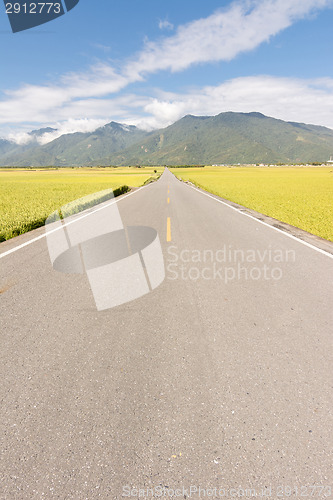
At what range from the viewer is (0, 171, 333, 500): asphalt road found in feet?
5.16

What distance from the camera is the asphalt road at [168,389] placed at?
157 centimetres

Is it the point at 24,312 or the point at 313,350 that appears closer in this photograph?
the point at 313,350

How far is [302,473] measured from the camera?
1583 mm

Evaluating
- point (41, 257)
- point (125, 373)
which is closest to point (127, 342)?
point (125, 373)

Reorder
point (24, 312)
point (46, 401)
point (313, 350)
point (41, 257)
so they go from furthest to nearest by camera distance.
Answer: point (41, 257)
point (24, 312)
point (313, 350)
point (46, 401)

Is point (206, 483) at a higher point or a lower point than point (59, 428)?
lower

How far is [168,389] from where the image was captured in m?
2.18

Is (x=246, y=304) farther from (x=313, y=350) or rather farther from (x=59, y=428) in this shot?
(x=59, y=428)

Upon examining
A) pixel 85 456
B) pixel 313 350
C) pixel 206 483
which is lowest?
pixel 313 350

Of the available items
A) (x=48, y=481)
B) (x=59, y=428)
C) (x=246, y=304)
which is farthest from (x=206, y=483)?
(x=246, y=304)

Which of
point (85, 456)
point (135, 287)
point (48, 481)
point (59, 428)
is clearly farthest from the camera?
point (135, 287)

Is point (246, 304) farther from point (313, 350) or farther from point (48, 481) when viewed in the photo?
point (48, 481)

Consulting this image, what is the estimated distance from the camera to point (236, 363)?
249 cm

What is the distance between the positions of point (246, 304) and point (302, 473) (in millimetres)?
2163
